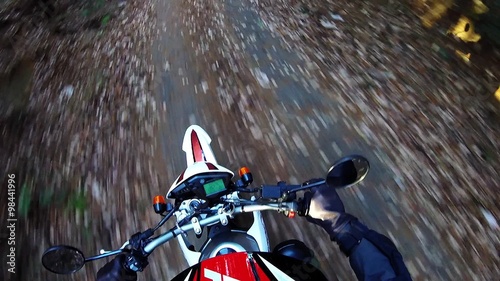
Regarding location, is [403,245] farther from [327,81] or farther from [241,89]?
[241,89]

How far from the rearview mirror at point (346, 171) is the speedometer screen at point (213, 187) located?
72cm

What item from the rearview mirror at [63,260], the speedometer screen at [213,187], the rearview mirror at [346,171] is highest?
the rearview mirror at [346,171]

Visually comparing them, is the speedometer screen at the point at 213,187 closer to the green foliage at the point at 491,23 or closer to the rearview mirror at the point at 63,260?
the rearview mirror at the point at 63,260

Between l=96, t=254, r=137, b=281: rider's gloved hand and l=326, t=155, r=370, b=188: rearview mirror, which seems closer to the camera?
l=326, t=155, r=370, b=188: rearview mirror

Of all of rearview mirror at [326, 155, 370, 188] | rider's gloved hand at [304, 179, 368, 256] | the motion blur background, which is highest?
rearview mirror at [326, 155, 370, 188]

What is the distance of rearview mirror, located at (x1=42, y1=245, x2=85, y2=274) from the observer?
1.94 meters

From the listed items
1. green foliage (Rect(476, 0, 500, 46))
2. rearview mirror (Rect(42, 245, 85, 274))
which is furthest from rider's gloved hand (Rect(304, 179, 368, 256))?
green foliage (Rect(476, 0, 500, 46))

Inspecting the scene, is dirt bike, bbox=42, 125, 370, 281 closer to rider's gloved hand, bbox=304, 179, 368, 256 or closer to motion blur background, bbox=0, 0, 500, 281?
rider's gloved hand, bbox=304, 179, 368, 256

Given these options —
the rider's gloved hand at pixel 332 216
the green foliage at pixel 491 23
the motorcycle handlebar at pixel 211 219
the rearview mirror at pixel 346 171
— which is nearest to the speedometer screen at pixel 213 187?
the motorcycle handlebar at pixel 211 219

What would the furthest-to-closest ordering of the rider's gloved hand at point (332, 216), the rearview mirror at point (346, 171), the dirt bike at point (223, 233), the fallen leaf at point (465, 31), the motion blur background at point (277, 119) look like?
the fallen leaf at point (465, 31)
the motion blur background at point (277, 119)
the rider's gloved hand at point (332, 216)
the rearview mirror at point (346, 171)
the dirt bike at point (223, 233)

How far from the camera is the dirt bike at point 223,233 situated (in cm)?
176

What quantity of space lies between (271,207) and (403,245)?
168cm

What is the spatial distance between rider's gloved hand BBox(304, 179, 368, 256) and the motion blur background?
4.09 feet

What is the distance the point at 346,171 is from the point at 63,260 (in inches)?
59.5
